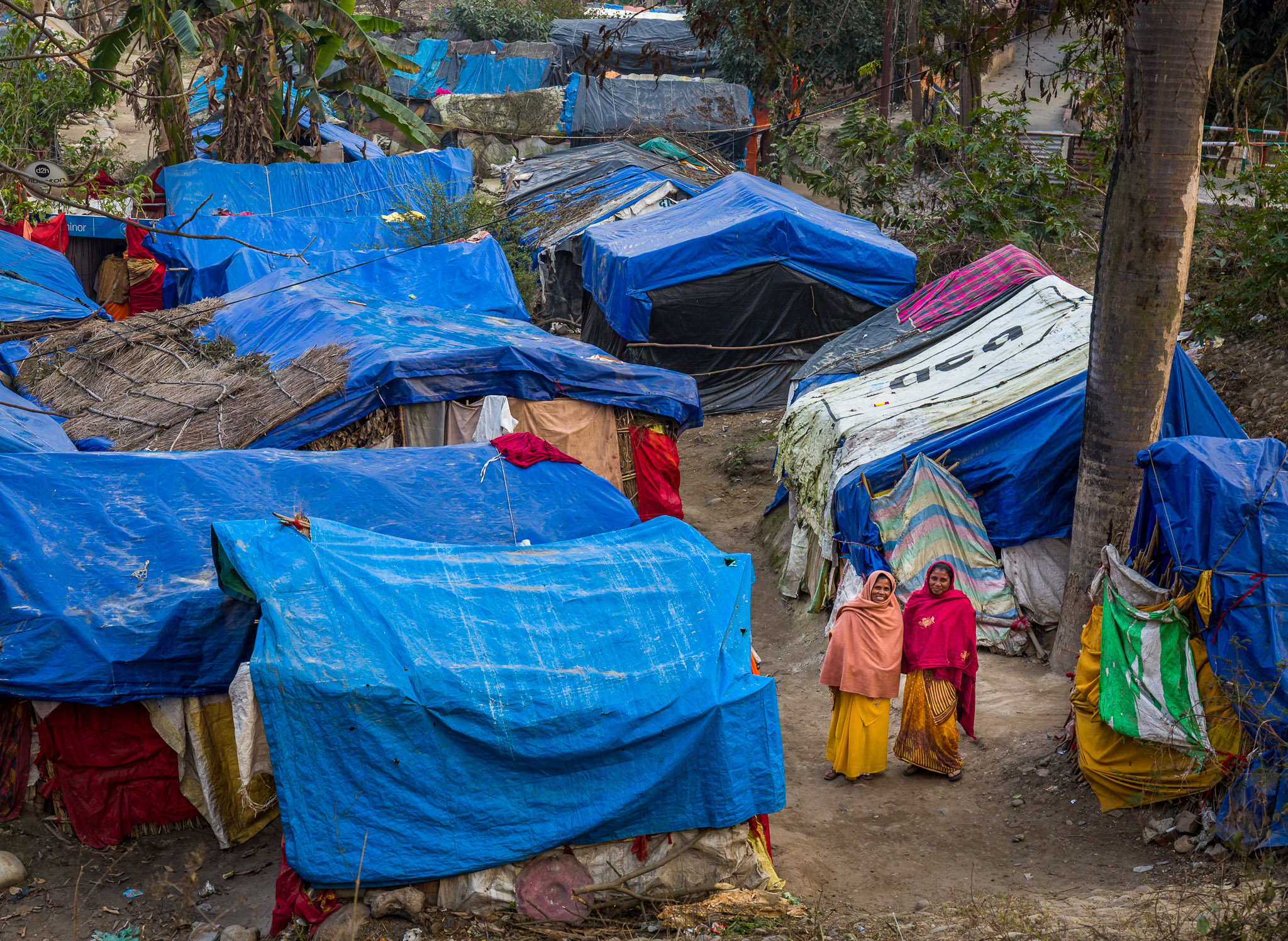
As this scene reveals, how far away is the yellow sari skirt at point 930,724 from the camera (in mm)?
6242

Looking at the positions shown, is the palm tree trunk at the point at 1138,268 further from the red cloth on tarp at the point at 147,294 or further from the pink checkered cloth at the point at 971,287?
the red cloth on tarp at the point at 147,294

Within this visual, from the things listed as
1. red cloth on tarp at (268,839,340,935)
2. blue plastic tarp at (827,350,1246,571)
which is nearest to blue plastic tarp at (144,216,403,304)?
blue plastic tarp at (827,350,1246,571)

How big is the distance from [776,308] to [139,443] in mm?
8454

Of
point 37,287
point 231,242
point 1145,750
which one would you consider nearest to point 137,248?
point 231,242

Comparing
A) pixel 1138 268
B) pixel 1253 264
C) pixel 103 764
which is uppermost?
pixel 1138 268

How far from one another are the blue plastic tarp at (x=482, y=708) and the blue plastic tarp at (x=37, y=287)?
763 cm

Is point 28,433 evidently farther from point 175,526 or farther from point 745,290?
point 745,290

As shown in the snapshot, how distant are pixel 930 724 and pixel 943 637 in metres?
0.53

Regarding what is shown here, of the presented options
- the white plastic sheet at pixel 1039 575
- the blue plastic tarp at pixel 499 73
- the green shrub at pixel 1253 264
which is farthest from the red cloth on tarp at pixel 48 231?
the blue plastic tarp at pixel 499 73

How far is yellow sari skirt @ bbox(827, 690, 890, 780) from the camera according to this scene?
6270 mm

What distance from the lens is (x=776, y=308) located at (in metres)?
14.1

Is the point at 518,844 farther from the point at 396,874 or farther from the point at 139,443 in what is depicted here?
the point at 139,443

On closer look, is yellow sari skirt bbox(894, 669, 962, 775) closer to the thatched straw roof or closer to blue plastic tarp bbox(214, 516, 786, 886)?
blue plastic tarp bbox(214, 516, 786, 886)

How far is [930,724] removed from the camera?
6.27 meters
